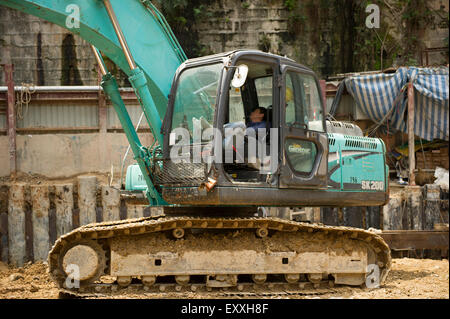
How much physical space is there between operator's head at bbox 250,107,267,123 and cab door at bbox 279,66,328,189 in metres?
0.37

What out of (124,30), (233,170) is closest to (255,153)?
(233,170)

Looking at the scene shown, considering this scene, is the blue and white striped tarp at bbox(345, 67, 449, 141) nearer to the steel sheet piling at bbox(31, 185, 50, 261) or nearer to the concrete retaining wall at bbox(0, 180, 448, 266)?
the concrete retaining wall at bbox(0, 180, 448, 266)

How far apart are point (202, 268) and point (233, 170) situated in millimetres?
1155

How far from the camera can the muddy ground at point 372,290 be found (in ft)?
18.5

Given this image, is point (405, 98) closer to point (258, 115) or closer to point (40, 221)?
point (258, 115)

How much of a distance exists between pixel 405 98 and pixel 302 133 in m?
5.36

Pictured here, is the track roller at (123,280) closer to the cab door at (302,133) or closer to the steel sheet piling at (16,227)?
the cab door at (302,133)

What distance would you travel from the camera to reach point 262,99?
243 inches

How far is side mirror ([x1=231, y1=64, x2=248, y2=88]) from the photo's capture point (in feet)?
16.7

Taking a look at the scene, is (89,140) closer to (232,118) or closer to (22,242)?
(22,242)

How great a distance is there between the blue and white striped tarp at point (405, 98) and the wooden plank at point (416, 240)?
10.1 ft

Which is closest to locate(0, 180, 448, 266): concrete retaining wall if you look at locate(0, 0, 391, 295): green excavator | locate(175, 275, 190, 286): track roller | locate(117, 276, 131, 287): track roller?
locate(0, 0, 391, 295): green excavator

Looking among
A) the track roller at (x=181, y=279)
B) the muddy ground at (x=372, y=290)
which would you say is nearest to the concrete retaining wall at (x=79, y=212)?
the muddy ground at (x=372, y=290)

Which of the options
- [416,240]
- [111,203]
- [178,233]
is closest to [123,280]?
Result: [178,233]
